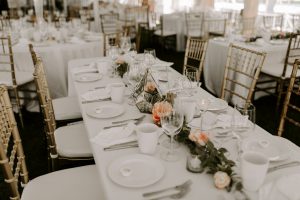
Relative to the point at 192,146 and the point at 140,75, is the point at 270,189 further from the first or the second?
the point at 140,75

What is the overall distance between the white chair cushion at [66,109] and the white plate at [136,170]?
4.42 feet

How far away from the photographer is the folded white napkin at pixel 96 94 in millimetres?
1996

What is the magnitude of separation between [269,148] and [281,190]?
0.30 m

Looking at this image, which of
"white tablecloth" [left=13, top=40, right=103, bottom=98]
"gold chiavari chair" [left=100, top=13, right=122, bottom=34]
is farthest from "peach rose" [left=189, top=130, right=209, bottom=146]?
"gold chiavari chair" [left=100, top=13, right=122, bottom=34]

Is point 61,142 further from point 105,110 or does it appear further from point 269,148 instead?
point 269,148

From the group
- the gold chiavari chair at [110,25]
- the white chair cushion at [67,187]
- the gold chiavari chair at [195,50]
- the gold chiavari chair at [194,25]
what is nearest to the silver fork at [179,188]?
the white chair cushion at [67,187]

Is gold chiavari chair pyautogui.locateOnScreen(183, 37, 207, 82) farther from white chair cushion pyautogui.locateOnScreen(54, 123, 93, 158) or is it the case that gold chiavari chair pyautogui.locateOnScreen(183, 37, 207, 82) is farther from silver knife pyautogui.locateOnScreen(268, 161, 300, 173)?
silver knife pyautogui.locateOnScreen(268, 161, 300, 173)

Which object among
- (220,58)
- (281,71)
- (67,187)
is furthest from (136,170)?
(220,58)

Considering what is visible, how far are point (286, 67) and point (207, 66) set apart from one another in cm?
113

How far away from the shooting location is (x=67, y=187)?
60.5 inches

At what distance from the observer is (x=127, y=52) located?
9.93 ft

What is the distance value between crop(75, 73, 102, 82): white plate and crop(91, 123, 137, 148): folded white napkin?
974mm

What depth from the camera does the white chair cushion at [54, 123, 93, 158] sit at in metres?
1.90

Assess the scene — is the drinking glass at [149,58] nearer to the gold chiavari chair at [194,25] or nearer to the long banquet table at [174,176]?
the long banquet table at [174,176]
